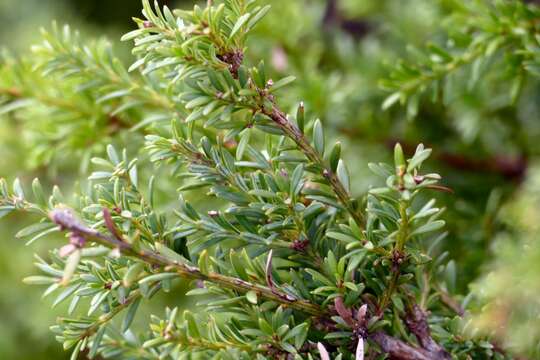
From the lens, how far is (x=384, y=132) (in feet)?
3.20

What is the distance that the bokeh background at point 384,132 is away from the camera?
2.70 ft

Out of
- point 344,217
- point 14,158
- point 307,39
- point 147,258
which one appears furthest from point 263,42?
point 147,258

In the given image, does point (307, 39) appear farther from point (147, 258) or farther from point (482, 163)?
point (147, 258)

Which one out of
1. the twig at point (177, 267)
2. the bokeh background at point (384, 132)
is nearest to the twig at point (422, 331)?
the twig at point (177, 267)

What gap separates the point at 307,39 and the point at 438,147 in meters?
0.31

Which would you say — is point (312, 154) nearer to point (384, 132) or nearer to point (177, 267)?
point (177, 267)

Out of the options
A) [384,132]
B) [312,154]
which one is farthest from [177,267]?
[384,132]

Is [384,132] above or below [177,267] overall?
below

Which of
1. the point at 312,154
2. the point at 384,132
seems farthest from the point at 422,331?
the point at 384,132

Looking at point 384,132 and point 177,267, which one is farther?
point 384,132

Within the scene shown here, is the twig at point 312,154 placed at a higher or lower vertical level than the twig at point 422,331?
higher

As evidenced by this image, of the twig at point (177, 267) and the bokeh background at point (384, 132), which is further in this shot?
the bokeh background at point (384, 132)

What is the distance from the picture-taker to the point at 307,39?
3.73 ft

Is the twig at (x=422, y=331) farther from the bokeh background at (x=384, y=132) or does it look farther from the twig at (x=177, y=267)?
the bokeh background at (x=384, y=132)
